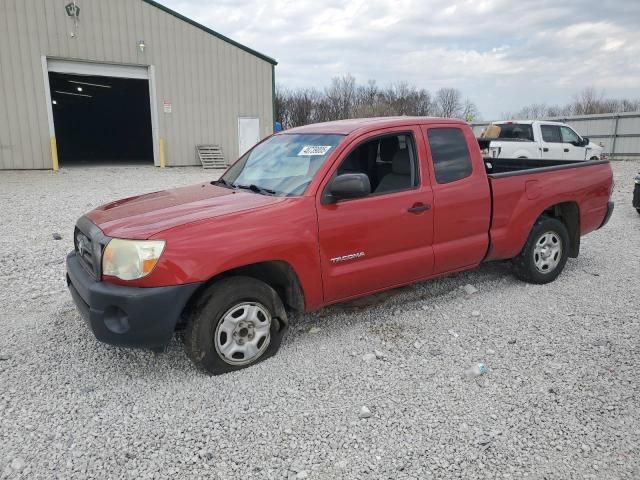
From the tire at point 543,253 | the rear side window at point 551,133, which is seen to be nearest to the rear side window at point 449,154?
the tire at point 543,253

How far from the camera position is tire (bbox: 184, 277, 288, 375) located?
330 cm

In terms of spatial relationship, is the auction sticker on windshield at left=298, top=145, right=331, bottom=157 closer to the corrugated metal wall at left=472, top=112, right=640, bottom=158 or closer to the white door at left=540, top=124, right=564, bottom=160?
the white door at left=540, top=124, right=564, bottom=160

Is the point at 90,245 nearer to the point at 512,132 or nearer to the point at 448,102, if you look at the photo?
the point at 512,132

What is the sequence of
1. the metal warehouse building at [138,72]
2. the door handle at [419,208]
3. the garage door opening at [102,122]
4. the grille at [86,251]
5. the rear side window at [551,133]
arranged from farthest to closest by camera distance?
the garage door opening at [102,122] → the metal warehouse building at [138,72] → the rear side window at [551,133] → the door handle at [419,208] → the grille at [86,251]

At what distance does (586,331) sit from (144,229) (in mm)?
3690

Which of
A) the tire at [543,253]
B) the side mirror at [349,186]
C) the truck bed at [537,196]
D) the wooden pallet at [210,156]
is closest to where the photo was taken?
the side mirror at [349,186]

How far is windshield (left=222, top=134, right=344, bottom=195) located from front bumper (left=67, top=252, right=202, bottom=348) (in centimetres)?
118

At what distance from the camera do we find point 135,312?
3072mm

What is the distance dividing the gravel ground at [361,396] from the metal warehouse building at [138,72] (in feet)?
47.1

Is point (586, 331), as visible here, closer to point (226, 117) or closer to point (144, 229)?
point (144, 229)

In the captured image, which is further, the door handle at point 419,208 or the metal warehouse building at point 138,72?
the metal warehouse building at point 138,72

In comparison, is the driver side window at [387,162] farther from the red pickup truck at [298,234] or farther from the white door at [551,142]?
the white door at [551,142]

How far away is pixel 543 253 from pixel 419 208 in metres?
2.00

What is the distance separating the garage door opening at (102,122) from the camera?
26.7 meters
